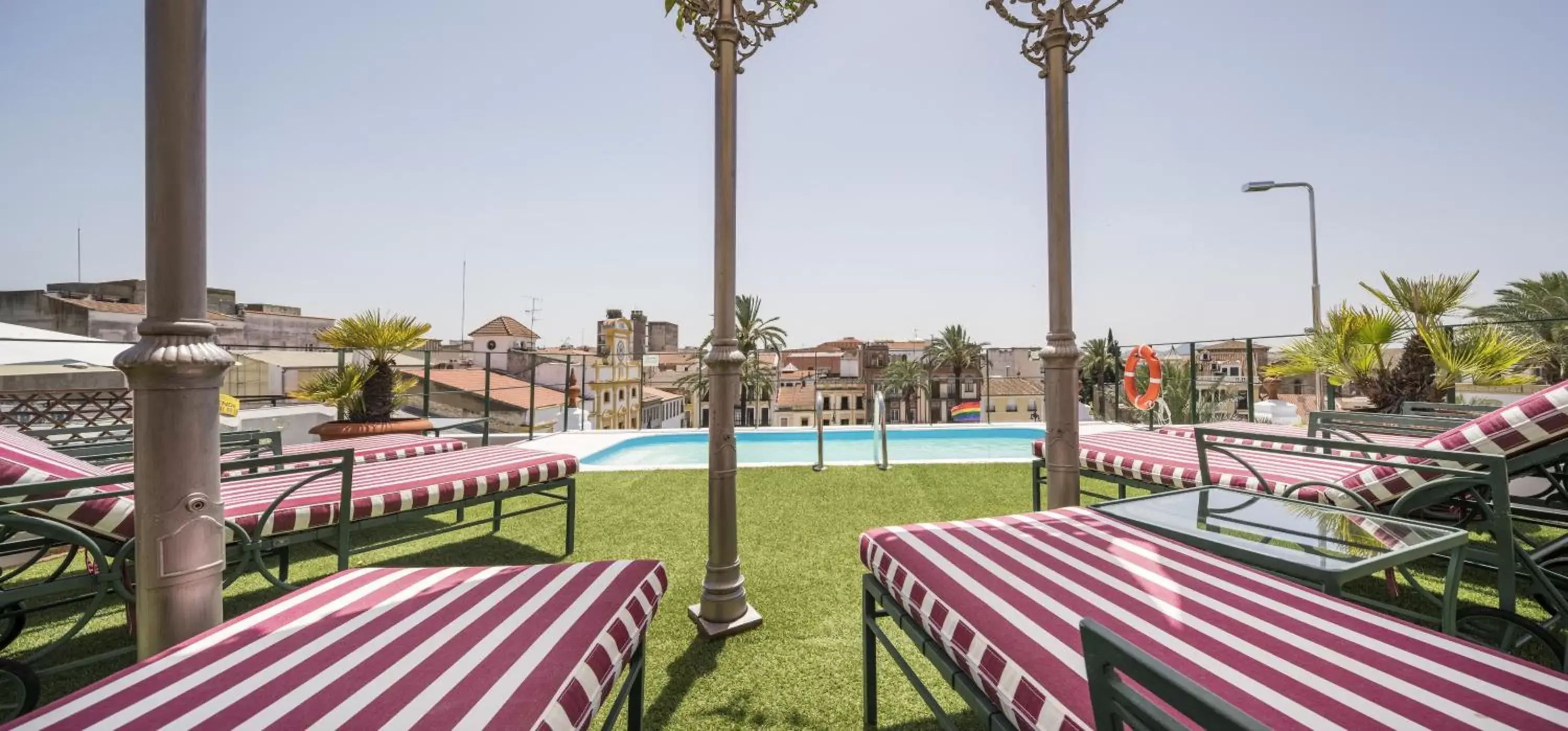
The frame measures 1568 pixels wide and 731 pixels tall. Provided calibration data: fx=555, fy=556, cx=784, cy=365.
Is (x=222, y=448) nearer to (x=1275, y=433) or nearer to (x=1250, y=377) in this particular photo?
(x=1275, y=433)

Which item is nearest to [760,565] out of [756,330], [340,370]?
[340,370]

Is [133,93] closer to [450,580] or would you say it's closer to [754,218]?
[450,580]

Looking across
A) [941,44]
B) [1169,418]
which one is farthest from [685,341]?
[941,44]

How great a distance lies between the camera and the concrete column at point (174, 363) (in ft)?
3.69

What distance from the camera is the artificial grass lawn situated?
74.2 inches

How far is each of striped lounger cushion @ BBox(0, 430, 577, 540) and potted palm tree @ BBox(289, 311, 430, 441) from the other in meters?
3.47

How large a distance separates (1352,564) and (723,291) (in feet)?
7.12

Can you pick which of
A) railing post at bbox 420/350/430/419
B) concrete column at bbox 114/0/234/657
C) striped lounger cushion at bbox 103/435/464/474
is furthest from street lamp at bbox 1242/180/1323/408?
railing post at bbox 420/350/430/419

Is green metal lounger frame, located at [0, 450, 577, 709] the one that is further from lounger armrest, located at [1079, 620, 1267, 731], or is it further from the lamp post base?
lounger armrest, located at [1079, 620, 1267, 731]

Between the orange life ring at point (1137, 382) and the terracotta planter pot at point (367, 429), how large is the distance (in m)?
8.28

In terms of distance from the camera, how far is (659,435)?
8875 millimetres

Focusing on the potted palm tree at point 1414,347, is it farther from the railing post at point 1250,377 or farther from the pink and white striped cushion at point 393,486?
the pink and white striped cushion at point 393,486

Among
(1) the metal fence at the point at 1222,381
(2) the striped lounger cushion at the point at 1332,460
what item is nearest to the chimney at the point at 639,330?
(1) the metal fence at the point at 1222,381

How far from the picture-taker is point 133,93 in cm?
119
